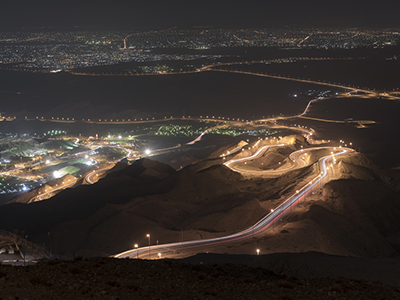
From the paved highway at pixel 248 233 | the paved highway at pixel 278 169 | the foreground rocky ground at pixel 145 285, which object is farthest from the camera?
the paved highway at pixel 278 169

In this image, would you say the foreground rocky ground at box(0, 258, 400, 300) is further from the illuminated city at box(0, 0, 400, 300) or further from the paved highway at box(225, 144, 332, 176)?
the paved highway at box(225, 144, 332, 176)

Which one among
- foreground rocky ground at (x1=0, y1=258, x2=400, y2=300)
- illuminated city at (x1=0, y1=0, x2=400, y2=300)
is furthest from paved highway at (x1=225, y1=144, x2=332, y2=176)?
foreground rocky ground at (x1=0, y1=258, x2=400, y2=300)

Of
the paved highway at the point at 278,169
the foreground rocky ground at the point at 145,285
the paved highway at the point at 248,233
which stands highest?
the foreground rocky ground at the point at 145,285

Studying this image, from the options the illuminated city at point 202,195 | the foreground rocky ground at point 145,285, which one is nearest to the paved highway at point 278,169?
the illuminated city at point 202,195

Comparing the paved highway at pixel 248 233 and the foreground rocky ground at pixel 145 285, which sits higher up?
the foreground rocky ground at pixel 145 285

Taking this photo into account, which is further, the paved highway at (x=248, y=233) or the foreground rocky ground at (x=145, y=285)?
the paved highway at (x=248, y=233)

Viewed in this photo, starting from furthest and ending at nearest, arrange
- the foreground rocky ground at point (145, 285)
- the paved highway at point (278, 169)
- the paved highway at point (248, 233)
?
the paved highway at point (278, 169), the paved highway at point (248, 233), the foreground rocky ground at point (145, 285)

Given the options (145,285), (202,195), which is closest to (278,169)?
(202,195)

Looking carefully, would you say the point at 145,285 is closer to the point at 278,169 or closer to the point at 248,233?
the point at 248,233

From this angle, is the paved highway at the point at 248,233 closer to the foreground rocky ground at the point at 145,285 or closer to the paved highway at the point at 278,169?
the paved highway at the point at 278,169
